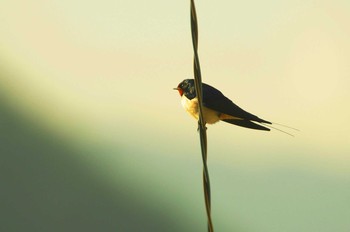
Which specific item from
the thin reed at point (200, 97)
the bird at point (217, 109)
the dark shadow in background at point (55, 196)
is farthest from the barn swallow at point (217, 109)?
the dark shadow in background at point (55, 196)

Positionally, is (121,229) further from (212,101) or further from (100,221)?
(212,101)

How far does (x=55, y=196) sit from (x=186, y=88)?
2961cm

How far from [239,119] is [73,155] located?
32.1 m

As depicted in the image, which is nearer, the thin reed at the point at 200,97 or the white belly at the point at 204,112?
the thin reed at the point at 200,97

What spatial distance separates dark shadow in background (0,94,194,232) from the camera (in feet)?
117

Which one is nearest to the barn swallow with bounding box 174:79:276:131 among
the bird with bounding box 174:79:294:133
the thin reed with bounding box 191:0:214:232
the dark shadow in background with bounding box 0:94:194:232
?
the bird with bounding box 174:79:294:133

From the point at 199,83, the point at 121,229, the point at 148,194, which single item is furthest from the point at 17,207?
the point at 199,83

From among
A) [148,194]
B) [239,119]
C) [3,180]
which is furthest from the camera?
[148,194]

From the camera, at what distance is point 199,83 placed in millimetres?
4684

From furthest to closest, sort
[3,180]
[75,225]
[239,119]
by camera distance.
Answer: [3,180] < [75,225] < [239,119]

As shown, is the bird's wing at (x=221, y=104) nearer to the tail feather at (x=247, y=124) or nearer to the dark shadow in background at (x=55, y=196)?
the tail feather at (x=247, y=124)

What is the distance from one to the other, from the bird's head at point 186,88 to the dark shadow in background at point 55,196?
1002 inches

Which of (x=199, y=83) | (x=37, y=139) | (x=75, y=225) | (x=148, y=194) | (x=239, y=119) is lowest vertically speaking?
(x=199, y=83)

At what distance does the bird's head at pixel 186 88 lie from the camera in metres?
8.35
